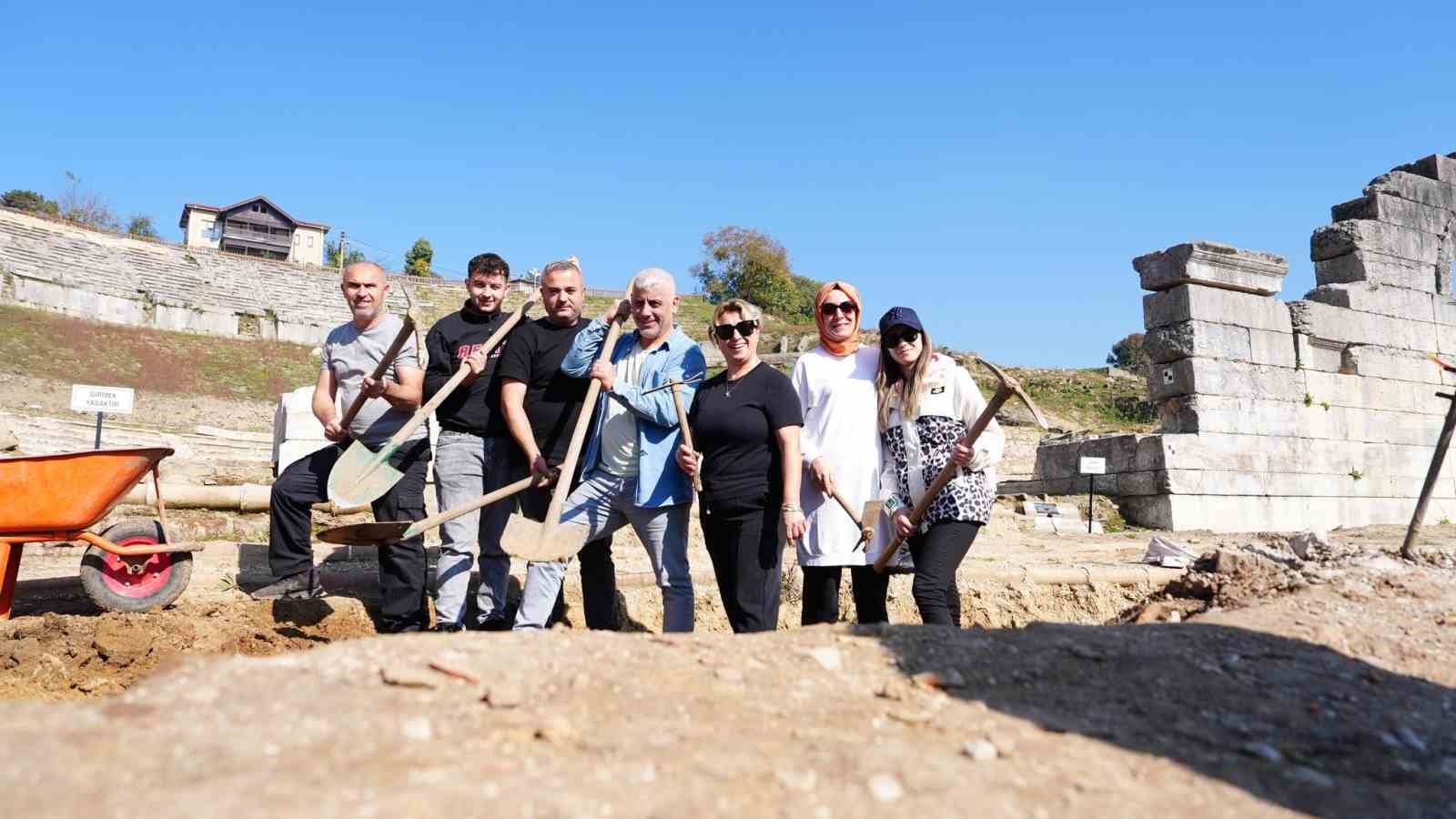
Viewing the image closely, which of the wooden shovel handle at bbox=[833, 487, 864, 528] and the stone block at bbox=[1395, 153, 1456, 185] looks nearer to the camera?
the wooden shovel handle at bbox=[833, 487, 864, 528]

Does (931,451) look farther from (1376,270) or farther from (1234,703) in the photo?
(1376,270)

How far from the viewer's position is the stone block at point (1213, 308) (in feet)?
32.3

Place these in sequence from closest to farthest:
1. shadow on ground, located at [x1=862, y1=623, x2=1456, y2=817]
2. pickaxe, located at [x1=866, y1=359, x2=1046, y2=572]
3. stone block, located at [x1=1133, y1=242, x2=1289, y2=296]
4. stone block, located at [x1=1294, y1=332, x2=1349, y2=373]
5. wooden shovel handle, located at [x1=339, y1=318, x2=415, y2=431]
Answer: shadow on ground, located at [x1=862, y1=623, x2=1456, y2=817] < pickaxe, located at [x1=866, y1=359, x2=1046, y2=572] < wooden shovel handle, located at [x1=339, y1=318, x2=415, y2=431] < stone block, located at [x1=1133, y1=242, x2=1289, y2=296] < stone block, located at [x1=1294, y1=332, x2=1349, y2=373]

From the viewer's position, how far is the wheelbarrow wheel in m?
4.84

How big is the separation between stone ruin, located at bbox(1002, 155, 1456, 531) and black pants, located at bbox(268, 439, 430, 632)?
24.9ft

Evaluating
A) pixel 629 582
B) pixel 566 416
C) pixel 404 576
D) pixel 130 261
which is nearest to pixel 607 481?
pixel 566 416

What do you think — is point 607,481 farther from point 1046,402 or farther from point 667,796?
point 1046,402

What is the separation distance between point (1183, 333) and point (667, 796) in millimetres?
9371

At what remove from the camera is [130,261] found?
37844 millimetres

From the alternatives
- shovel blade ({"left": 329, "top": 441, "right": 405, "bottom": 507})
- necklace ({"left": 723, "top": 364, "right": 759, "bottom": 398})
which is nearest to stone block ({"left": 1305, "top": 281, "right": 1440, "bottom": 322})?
necklace ({"left": 723, "top": 364, "right": 759, "bottom": 398})

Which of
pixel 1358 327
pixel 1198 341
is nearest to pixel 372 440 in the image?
pixel 1198 341

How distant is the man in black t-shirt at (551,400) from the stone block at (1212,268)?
24.4 feet

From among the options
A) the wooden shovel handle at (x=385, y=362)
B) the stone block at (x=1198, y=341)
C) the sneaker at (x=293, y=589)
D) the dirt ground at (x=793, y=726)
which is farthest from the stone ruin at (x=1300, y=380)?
the sneaker at (x=293, y=589)

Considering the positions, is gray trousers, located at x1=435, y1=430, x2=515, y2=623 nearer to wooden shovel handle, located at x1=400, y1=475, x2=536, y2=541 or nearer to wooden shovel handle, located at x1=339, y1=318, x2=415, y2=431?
wooden shovel handle, located at x1=400, y1=475, x2=536, y2=541
